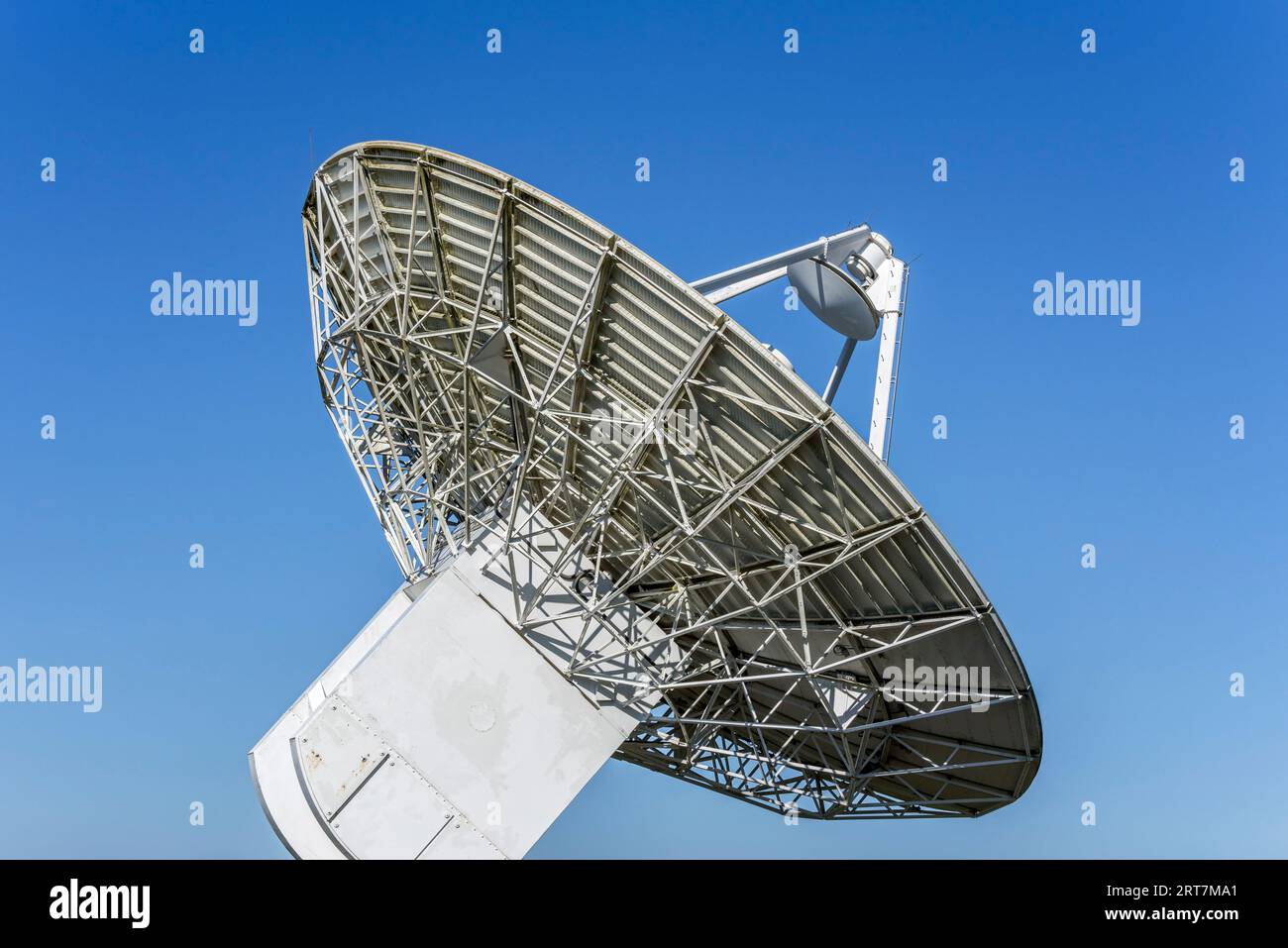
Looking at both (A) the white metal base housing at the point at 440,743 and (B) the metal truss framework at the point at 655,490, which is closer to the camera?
(B) the metal truss framework at the point at 655,490

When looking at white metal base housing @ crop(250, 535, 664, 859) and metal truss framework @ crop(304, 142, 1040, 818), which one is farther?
white metal base housing @ crop(250, 535, 664, 859)

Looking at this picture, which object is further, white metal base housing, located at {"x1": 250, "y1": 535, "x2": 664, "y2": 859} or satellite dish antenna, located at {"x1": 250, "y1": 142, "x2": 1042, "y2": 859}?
white metal base housing, located at {"x1": 250, "y1": 535, "x2": 664, "y2": 859}

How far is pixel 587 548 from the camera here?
26.9 metres

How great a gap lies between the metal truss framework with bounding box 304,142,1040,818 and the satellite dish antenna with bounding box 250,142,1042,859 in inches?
2.8

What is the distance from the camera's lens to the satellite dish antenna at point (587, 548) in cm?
2247

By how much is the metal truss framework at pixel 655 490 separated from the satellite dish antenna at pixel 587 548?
0.07 meters

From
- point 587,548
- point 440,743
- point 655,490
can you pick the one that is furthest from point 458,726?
point 655,490

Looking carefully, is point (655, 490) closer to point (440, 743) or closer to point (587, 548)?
point (587, 548)

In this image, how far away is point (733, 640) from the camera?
93.6ft

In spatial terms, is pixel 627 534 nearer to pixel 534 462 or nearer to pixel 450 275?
pixel 534 462

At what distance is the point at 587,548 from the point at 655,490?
293 centimetres

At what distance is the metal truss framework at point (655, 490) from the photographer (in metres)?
22.2

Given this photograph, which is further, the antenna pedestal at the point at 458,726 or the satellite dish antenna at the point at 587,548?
the antenna pedestal at the point at 458,726

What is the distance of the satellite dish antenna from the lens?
22.5m
